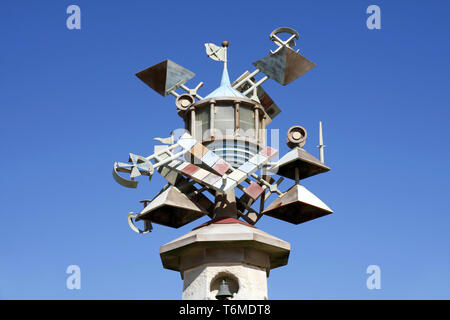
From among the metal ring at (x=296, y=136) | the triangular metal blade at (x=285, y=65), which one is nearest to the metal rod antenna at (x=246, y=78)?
the triangular metal blade at (x=285, y=65)

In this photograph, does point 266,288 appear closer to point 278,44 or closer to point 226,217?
point 226,217

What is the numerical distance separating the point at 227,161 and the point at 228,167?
18.6 inches

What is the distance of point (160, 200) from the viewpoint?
17656 mm

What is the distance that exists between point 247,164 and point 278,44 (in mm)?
3482

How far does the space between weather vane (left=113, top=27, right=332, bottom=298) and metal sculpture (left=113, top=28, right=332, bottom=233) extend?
0.02 metres

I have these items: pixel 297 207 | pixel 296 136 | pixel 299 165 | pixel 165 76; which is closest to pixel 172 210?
pixel 297 207

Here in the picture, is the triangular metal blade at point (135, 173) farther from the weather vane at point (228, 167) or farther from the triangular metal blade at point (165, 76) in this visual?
the triangular metal blade at point (165, 76)

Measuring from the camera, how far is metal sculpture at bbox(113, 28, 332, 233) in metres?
17.7

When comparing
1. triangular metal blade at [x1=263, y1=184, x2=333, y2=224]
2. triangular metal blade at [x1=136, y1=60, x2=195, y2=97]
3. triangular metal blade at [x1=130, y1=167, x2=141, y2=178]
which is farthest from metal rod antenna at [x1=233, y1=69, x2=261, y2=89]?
triangular metal blade at [x1=130, y1=167, x2=141, y2=178]

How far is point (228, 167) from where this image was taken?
17.9 metres
